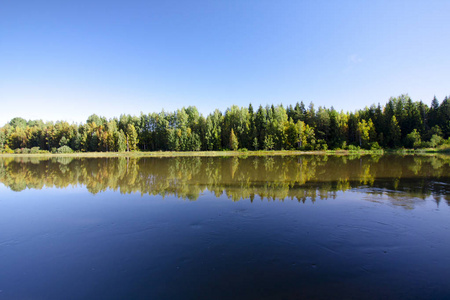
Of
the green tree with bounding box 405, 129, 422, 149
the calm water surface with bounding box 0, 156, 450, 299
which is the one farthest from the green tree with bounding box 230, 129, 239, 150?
the calm water surface with bounding box 0, 156, 450, 299

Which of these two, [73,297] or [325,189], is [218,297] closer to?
[73,297]

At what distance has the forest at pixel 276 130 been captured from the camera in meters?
67.0

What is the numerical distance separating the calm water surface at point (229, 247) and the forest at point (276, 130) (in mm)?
60315

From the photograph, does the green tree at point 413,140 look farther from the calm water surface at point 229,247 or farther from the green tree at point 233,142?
the calm water surface at point 229,247

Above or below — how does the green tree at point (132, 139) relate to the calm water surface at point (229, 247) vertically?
above

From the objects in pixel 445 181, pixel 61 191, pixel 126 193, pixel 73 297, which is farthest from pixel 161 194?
pixel 445 181

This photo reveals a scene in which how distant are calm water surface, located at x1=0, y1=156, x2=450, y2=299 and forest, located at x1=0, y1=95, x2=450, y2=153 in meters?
60.3

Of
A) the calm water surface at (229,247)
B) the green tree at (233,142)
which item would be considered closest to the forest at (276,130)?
the green tree at (233,142)

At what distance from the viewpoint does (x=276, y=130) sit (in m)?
72.6

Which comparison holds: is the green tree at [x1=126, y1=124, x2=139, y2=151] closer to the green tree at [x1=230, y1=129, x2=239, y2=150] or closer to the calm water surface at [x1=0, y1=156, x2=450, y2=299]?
the green tree at [x1=230, y1=129, x2=239, y2=150]

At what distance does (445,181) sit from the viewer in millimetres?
16312

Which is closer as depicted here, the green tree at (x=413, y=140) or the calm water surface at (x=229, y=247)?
the calm water surface at (x=229, y=247)

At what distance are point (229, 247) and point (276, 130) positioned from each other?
68.5 metres

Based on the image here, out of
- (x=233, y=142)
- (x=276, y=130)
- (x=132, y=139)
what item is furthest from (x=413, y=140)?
(x=132, y=139)
